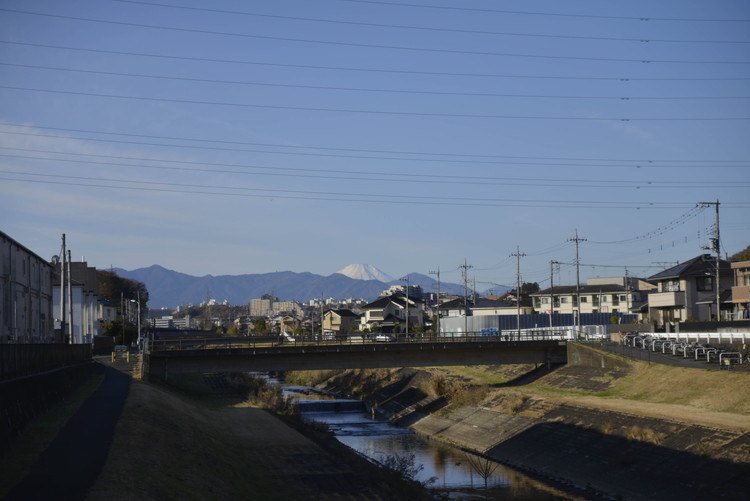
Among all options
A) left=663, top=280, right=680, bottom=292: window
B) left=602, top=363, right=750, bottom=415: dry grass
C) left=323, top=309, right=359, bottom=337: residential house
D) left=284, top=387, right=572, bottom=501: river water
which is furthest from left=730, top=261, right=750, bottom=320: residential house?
left=323, top=309, right=359, bottom=337: residential house

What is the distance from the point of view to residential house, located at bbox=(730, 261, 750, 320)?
262ft

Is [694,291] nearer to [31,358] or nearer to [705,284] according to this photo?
[705,284]

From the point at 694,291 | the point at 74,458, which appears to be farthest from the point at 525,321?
the point at 74,458

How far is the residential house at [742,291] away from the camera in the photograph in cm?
7988

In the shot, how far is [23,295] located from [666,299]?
236 ft

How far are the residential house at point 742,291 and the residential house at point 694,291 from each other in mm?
3820

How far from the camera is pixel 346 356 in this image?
64688mm

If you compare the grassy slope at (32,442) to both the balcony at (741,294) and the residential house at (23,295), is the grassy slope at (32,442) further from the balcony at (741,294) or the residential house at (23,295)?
the balcony at (741,294)

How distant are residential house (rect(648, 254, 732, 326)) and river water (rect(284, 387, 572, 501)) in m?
41.0

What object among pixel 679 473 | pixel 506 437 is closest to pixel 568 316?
pixel 506 437

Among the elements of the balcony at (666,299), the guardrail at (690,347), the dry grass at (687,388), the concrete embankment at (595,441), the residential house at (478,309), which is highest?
the balcony at (666,299)

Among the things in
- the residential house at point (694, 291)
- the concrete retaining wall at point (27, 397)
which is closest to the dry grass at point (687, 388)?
the concrete retaining wall at point (27, 397)

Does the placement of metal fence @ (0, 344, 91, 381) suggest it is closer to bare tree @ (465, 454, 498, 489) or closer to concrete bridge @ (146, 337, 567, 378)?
concrete bridge @ (146, 337, 567, 378)

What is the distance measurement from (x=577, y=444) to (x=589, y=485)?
239 inches
